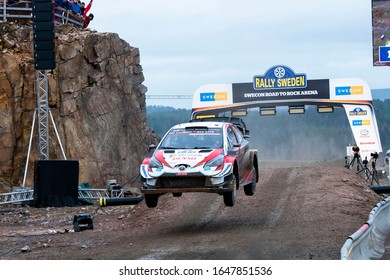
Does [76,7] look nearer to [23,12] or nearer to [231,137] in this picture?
[23,12]

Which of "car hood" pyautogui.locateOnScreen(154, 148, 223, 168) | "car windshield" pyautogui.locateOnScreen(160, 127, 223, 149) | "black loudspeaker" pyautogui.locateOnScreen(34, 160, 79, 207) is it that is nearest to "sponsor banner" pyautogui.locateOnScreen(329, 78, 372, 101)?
"black loudspeaker" pyautogui.locateOnScreen(34, 160, 79, 207)

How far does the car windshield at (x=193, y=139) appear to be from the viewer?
15.3m

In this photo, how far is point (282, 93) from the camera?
33.8 metres

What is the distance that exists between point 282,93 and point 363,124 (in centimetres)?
355

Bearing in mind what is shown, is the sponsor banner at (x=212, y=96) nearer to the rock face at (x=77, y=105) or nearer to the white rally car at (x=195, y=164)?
the rock face at (x=77, y=105)

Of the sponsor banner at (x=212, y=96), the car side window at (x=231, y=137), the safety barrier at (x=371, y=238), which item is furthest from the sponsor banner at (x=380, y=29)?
the sponsor banner at (x=212, y=96)

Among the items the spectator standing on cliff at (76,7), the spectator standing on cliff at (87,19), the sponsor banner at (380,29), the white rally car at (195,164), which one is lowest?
the white rally car at (195,164)

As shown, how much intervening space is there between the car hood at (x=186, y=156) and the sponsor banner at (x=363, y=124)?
60.6 ft

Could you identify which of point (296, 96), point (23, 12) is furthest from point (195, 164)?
point (23, 12)

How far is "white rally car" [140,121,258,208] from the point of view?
14555 millimetres

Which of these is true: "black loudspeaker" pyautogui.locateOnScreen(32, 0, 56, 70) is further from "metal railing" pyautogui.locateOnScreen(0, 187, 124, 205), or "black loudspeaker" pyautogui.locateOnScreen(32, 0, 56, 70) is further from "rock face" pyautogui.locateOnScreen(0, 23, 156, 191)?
"rock face" pyautogui.locateOnScreen(0, 23, 156, 191)

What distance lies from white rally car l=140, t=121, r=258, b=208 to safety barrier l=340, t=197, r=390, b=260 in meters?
2.67
